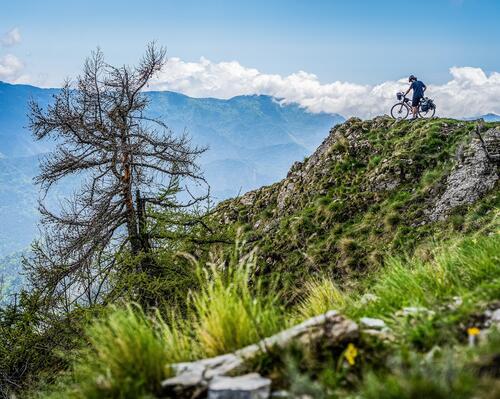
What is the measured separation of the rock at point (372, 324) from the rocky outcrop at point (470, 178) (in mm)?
13982

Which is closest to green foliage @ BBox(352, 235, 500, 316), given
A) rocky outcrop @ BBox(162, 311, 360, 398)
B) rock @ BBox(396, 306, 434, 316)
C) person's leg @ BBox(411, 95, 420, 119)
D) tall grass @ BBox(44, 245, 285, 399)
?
rock @ BBox(396, 306, 434, 316)

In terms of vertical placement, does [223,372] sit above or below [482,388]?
above

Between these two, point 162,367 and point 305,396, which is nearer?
point 305,396

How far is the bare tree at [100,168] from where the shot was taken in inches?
571

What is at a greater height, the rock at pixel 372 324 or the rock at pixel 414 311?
the rock at pixel 372 324

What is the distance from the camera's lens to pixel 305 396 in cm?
338

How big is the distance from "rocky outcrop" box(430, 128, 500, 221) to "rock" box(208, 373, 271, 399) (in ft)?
50.5

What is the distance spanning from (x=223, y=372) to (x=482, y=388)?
2027 millimetres

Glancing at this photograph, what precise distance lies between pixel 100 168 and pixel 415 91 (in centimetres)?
1860

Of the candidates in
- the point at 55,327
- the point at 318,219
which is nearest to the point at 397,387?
the point at 55,327

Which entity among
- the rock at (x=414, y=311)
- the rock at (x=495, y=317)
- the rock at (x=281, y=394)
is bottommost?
the rock at (x=495, y=317)

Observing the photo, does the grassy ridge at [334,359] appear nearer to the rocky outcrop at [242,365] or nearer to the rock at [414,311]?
the rock at [414,311]

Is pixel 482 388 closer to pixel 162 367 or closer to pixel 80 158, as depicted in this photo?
pixel 162 367

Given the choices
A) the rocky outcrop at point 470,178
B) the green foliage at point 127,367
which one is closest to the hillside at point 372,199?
the rocky outcrop at point 470,178
